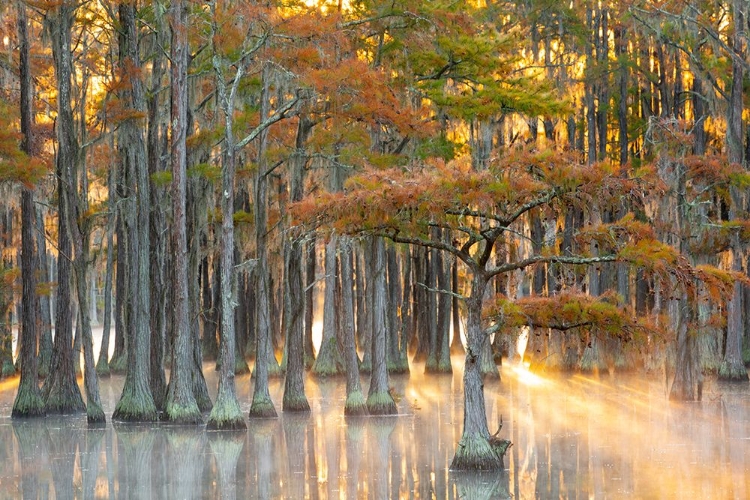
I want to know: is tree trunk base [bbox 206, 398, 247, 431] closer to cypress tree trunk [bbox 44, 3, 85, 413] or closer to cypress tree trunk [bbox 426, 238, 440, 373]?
cypress tree trunk [bbox 44, 3, 85, 413]

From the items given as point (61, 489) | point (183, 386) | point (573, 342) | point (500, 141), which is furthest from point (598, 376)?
point (61, 489)

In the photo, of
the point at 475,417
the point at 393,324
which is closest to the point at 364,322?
the point at 393,324

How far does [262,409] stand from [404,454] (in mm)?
5423

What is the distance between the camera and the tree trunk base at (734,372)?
27422 mm

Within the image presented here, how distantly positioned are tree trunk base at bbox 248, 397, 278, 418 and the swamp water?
41 cm

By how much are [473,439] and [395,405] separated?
746 cm

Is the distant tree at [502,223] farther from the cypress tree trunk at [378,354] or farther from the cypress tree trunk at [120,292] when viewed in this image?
the cypress tree trunk at [120,292]

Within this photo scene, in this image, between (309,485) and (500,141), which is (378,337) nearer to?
(309,485)

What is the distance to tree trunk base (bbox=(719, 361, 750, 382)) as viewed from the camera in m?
27.4

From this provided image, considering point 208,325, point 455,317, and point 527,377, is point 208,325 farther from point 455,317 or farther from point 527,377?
point 527,377

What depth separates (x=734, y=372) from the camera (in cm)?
2752

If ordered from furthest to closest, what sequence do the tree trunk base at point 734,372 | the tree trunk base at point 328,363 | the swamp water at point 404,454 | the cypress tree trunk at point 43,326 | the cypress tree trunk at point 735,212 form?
the tree trunk base at point 328,363, the cypress tree trunk at point 43,326, the tree trunk base at point 734,372, the cypress tree trunk at point 735,212, the swamp water at point 404,454

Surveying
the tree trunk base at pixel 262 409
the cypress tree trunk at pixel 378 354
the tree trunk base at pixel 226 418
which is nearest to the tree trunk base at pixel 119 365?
the tree trunk base at pixel 262 409

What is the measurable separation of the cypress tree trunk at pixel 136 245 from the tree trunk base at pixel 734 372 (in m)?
14.0
